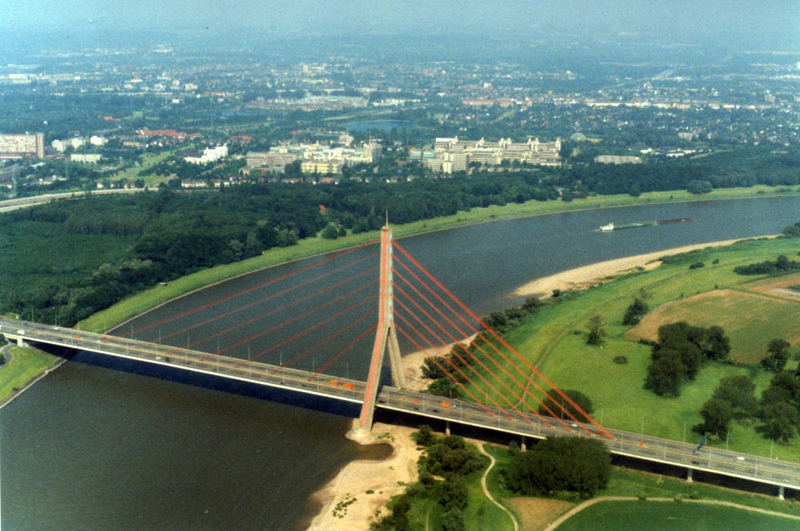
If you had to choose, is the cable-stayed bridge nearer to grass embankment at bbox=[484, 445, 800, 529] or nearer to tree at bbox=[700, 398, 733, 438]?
grass embankment at bbox=[484, 445, 800, 529]

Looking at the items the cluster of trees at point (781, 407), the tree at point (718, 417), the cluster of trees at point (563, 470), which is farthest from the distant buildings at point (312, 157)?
the cluster of trees at point (563, 470)

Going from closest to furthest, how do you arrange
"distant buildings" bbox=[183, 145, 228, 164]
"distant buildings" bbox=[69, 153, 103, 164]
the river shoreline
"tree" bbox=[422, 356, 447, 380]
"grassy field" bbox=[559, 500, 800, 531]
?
"grassy field" bbox=[559, 500, 800, 531] < the river shoreline < "tree" bbox=[422, 356, 447, 380] < "distant buildings" bbox=[183, 145, 228, 164] < "distant buildings" bbox=[69, 153, 103, 164]

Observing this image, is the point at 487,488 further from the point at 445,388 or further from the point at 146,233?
the point at 146,233

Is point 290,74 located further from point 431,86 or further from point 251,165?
point 251,165

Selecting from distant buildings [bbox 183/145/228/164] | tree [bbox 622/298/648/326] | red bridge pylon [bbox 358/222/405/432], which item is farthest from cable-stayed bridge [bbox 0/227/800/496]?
distant buildings [bbox 183/145/228/164]

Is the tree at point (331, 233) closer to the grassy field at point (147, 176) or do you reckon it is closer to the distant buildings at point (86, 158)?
the grassy field at point (147, 176)

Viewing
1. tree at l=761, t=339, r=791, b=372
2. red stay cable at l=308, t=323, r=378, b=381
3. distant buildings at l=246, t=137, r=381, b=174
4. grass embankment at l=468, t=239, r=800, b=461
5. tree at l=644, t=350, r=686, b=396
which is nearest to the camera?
grass embankment at l=468, t=239, r=800, b=461

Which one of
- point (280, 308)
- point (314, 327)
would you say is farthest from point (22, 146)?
point (314, 327)
